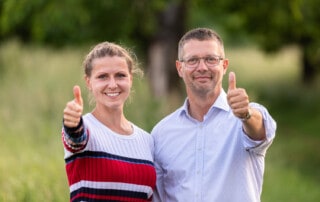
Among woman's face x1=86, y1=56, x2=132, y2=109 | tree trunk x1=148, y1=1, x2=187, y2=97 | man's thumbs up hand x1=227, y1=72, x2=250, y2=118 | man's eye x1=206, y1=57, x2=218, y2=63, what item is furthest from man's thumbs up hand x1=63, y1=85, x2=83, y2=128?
tree trunk x1=148, y1=1, x2=187, y2=97

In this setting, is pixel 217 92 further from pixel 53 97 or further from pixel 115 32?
pixel 115 32

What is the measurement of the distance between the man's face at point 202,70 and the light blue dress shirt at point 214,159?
106mm

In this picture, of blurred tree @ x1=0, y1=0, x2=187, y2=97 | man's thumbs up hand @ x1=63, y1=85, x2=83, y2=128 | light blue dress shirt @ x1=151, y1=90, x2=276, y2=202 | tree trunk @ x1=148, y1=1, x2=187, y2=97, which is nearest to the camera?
man's thumbs up hand @ x1=63, y1=85, x2=83, y2=128

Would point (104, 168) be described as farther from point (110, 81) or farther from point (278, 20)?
point (278, 20)

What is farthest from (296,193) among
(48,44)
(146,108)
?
(48,44)

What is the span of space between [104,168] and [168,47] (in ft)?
32.3

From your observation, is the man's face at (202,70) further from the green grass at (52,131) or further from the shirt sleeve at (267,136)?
the green grass at (52,131)

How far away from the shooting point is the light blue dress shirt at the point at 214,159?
4.20 metres

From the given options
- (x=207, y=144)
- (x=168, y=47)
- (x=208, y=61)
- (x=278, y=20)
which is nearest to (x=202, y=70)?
(x=208, y=61)

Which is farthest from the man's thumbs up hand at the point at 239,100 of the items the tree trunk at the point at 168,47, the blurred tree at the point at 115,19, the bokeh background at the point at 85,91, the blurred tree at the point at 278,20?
the tree trunk at the point at 168,47

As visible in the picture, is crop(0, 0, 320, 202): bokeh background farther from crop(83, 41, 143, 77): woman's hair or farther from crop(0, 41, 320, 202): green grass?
crop(83, 41, 143, 77): woman's hair

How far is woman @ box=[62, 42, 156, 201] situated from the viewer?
406 centimetres

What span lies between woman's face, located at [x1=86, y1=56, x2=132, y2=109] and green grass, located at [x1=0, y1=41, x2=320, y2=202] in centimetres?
226

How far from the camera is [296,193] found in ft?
33.1
